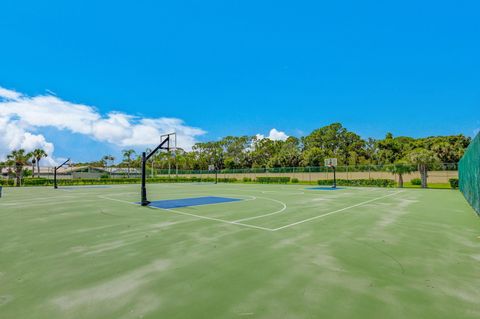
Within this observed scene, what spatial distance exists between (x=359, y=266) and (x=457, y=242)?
3.01m

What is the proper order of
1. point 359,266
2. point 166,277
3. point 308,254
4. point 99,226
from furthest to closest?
1. point 99,226
2. point 308,254
3. point 359,266
4. point 166,277

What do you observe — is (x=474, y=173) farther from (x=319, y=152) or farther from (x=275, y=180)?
(x=319, y=152)

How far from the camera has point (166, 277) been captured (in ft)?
11.3

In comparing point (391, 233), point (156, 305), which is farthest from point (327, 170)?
point (156, 305)

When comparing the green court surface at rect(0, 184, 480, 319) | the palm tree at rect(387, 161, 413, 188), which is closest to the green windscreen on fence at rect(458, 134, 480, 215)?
the green court surface at rect(0, 184, 480, 319)

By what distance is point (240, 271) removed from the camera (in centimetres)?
366

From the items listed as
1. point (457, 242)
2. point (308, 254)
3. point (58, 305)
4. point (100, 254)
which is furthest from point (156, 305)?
point (457, 242)

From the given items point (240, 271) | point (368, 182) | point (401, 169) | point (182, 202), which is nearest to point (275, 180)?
point (368, 182)

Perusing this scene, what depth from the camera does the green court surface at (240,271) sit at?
2664mm

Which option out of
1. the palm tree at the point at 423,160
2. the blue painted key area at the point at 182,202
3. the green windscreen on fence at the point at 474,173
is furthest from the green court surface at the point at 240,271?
the palm tree at the point at 423,160

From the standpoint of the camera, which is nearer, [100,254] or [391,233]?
[100,254]

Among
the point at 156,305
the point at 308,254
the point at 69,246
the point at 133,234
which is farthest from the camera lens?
the point at 133,234

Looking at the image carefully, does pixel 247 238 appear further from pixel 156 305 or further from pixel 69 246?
pixel 69 246

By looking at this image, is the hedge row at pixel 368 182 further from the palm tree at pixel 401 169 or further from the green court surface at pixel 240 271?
the green court surface at pixel 240 271
